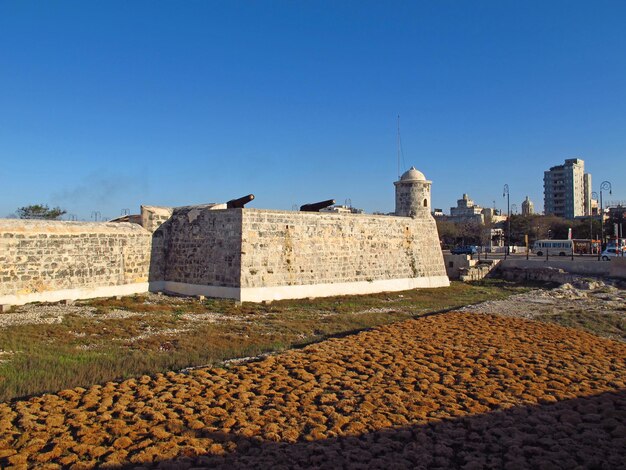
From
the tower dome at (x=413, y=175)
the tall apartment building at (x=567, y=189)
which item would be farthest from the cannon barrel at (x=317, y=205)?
the tall apartment building at (x=567, y=189)

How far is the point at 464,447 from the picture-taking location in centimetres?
520

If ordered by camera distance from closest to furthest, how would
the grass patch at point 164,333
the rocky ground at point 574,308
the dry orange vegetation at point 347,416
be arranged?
the dry orange vegetation at point 347,416, the grass patch at point 164,333, the rocky ground at point 574,308

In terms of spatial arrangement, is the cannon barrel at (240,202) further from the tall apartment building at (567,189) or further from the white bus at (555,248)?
the tall apartment building at (567,189)

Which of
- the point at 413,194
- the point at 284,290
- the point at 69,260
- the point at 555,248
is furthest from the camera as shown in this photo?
the point at 555,248

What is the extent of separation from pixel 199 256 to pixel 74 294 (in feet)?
13.7

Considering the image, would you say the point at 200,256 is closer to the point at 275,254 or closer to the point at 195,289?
the point at 195,289

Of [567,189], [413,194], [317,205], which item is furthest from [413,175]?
[567,189]

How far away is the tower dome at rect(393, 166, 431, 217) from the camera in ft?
78.2

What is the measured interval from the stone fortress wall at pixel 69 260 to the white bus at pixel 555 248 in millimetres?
32333

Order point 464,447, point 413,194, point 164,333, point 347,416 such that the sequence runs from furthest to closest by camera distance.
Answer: point 413,194, point 164,333, point 347,416, point 464,447

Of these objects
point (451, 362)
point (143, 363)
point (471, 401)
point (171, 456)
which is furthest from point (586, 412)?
point (143, 363)

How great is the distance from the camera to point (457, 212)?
116562mm

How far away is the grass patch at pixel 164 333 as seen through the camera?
25.9ft

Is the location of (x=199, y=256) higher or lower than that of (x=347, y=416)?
higher
